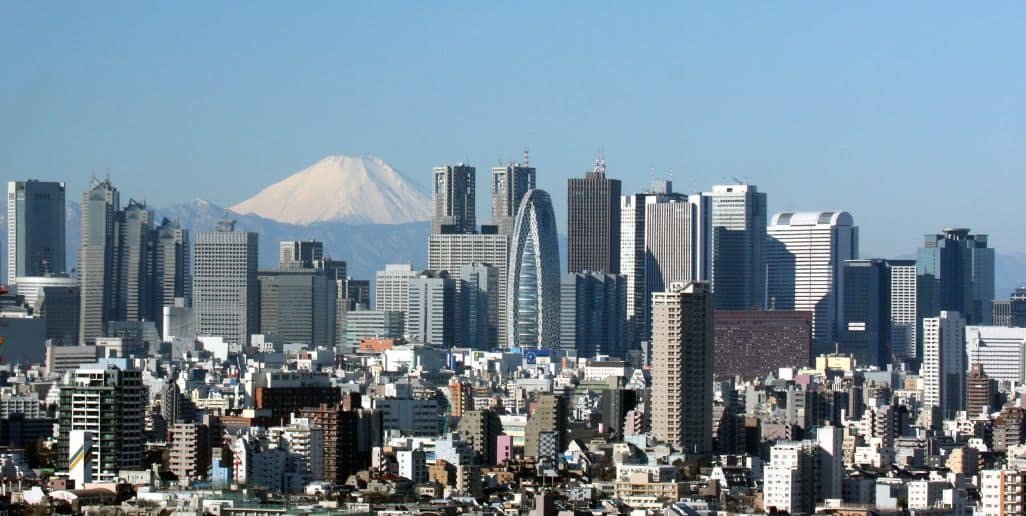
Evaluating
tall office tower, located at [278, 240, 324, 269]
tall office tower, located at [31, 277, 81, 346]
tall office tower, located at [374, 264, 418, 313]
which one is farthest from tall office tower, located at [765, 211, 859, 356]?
tall office tower, located at [31, 277, 81, 346]

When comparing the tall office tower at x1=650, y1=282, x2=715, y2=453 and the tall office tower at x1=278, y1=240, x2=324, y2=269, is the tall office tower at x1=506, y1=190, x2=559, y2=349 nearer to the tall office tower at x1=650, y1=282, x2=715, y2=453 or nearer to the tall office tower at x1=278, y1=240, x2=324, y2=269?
the tall office tower at x1=278, y1=240, x2=324, y2=269

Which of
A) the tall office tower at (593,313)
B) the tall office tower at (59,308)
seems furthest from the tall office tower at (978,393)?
the tall office tower at (59,308)

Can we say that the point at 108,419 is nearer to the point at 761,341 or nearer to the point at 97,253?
the point at 761,341

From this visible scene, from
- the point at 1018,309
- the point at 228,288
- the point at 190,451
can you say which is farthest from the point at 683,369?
the point at 1018,309

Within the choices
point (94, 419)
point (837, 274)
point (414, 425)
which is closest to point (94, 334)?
point (837, 274)

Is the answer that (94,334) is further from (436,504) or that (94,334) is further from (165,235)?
(436,504)

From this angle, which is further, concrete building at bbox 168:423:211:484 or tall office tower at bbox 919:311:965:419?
tall office tower at bbox 919:311:965:419
